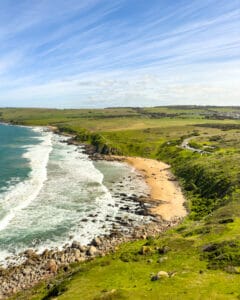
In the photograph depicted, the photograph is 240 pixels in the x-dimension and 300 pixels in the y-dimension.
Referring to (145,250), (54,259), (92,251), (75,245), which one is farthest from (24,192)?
(145,250)

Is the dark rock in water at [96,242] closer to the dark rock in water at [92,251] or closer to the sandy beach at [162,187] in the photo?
the dark rock in water at [92,251]

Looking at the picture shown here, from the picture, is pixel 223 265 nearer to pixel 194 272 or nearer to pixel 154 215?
pixel 194 272

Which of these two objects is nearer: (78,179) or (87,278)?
(87,278)

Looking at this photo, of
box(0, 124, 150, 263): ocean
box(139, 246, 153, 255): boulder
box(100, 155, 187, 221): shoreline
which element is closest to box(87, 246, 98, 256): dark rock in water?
box(0, 124, 150, 263): ocean

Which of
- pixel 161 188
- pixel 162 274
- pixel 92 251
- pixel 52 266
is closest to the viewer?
pixel 162 274

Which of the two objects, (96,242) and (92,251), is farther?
(96,242)

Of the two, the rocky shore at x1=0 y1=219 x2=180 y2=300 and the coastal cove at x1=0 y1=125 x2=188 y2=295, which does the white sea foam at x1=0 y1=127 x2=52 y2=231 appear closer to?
the coastal cove at x1=0 y1=125 x2=188 y2=295

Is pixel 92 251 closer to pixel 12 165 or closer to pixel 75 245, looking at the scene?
pixel 75 245

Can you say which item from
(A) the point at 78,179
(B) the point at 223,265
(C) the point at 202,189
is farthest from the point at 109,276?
(A) the point at 78,179
